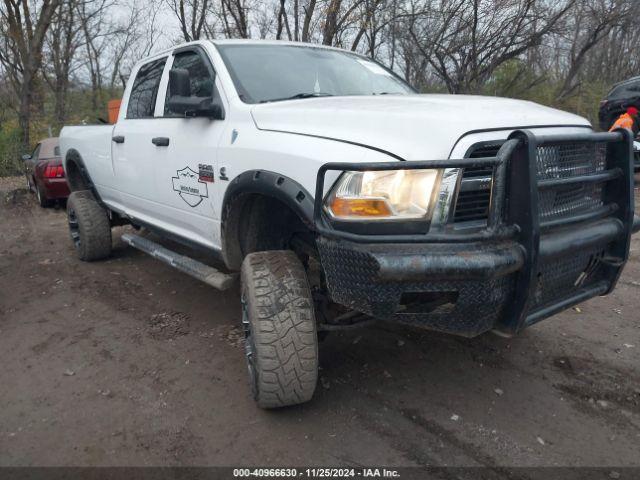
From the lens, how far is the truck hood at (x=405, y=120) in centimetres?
220

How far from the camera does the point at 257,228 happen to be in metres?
3.24

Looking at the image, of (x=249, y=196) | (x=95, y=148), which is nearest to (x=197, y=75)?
(x=249, y=196)

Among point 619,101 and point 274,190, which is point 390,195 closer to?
point 274,190

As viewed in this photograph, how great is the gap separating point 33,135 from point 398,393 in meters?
19.1

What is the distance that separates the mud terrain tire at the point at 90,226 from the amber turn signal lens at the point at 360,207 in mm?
4079

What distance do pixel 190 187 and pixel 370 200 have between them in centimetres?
172

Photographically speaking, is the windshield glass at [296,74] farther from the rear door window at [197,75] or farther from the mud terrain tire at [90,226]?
the mud terrain tire at [90,226]

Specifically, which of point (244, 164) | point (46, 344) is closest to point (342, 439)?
point (244, 164)

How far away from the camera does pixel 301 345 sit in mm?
2613

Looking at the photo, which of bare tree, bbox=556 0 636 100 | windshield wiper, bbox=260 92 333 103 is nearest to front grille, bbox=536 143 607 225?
windshield wiper, bbox=260 92 333 103

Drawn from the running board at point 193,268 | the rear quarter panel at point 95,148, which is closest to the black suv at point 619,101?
the rear quarter panel at point 95,148

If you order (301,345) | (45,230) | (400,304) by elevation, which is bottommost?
(45,230)

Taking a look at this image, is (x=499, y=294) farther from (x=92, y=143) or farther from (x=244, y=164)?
(x=92, y=143)

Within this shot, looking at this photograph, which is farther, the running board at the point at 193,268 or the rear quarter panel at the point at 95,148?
the rear quarter panel at the point at 95,148
